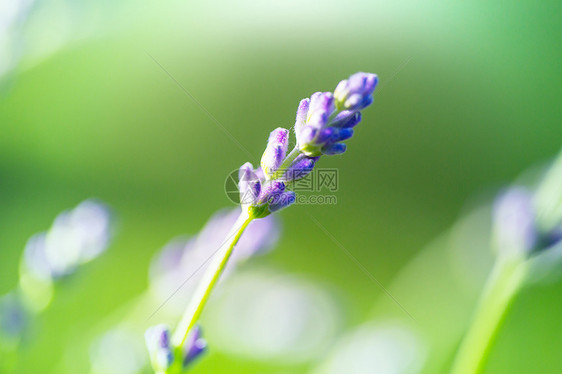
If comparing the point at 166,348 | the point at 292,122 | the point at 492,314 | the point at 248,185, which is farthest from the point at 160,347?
the point at 292,122

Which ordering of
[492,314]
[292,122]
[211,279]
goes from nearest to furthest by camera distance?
[211,279] < [492,314] < [292,122]

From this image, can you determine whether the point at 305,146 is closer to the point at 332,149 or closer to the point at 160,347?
the point at 332,149

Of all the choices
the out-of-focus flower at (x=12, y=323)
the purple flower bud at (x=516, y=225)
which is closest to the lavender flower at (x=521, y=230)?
the purple flower bud at (x=516, y=225)

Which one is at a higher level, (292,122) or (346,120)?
(292,122)

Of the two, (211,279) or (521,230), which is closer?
Answer: (211,279)

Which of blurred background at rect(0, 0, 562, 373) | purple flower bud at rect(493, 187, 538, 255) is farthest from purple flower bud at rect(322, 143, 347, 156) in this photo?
blurred background at rect(0, 0, 562, 373)
